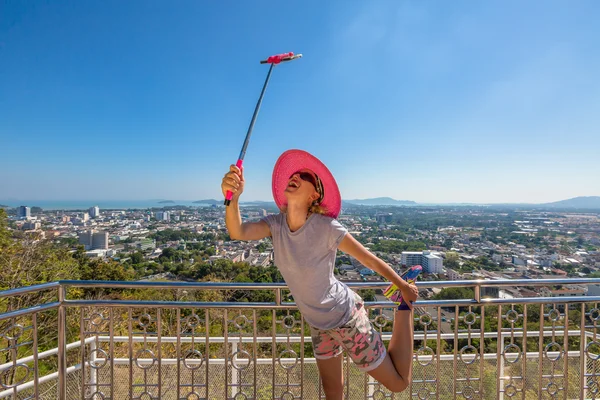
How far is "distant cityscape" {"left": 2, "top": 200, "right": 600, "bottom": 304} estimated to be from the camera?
9.98m

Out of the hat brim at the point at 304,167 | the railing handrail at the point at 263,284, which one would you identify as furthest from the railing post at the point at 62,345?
the hat brim at the point at 304,167

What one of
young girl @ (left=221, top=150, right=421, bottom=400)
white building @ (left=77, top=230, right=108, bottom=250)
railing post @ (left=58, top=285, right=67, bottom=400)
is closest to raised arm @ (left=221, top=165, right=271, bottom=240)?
young girl @ (left=221, top=150, right=421, bottom=400)

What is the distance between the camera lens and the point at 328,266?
4.81 feet

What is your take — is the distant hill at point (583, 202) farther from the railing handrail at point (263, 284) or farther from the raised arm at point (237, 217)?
the raised arm at point (237, 217)

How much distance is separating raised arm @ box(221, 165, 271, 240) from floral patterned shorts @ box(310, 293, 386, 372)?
668mm

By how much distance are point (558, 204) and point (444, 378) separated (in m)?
43.1

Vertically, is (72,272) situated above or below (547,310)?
below

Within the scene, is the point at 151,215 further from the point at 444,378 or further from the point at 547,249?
the point at 547,249

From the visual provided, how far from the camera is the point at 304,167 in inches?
62.3

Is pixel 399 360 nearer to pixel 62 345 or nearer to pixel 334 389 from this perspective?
pixel 334 389

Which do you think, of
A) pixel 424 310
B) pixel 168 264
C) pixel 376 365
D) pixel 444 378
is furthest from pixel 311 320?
pixel 168 264

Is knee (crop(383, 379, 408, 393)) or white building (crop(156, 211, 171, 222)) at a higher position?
knee (crop(383, 379, 408, 393))

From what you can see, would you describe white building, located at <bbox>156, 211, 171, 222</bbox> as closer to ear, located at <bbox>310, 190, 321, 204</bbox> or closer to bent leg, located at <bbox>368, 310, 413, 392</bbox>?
ear, located at <bbox>310, 190, 321, 204</bbox>

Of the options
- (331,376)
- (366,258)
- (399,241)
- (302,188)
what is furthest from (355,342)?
(399,241)
